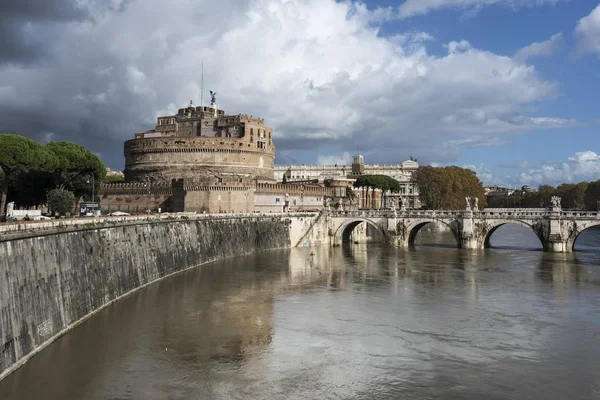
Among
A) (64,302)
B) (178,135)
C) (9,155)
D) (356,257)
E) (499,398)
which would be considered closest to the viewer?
(499,398)

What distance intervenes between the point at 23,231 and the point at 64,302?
3749 millimetres

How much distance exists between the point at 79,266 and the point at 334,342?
12692 mm

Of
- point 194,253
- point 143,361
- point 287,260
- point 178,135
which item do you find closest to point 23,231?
point 143,361

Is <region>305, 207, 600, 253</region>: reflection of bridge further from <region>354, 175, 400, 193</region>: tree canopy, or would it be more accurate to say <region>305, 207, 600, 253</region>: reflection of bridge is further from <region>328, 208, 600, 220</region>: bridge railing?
<region>354, 175, 400, 193</region>: tree canopy

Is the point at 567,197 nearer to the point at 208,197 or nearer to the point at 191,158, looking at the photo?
the point at 191,158

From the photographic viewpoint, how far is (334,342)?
2431cm

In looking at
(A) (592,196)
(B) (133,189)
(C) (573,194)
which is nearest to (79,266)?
(B) (133,189)

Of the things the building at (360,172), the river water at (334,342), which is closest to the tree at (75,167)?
the river water at (334,342)

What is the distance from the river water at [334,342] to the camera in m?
19.0

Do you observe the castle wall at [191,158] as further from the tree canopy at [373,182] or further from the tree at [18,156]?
the tree at [18,156]

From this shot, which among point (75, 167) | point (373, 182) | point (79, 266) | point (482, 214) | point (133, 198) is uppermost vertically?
point (373, 182)

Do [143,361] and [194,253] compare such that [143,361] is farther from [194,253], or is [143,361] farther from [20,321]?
[194,253]

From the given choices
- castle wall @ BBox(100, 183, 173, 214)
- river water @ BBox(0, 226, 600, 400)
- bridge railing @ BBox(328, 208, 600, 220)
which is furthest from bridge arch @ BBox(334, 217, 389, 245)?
river water @ BBox(0, 226, 600, 400)

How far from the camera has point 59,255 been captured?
25484 mm
